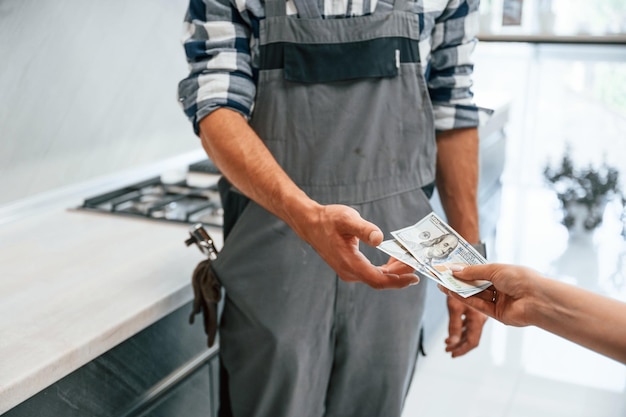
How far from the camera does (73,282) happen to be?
4.94 feet

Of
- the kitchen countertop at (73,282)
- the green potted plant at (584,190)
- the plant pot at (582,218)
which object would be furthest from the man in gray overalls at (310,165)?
the plant pot at (582,218)

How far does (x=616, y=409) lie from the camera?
2701 millimetres

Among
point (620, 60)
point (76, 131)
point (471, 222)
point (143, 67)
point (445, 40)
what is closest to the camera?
point (445, 40)

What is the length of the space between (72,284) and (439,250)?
78cm

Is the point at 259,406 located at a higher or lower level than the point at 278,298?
lower

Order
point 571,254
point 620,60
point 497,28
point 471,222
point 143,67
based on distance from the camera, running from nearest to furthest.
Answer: point 471,222 < point 143,67 < point 571,254 < point 620,60 < point 497,28

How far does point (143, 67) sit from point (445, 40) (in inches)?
48.9

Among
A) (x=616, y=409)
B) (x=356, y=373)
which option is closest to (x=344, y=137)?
(x=356, y=373)

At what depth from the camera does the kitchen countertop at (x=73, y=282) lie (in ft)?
3.93

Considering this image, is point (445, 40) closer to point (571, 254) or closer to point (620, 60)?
point (571, 254)

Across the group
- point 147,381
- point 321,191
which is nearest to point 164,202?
point 147,381

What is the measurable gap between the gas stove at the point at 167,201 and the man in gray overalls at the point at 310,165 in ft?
1.61

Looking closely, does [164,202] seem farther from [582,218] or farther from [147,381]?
[582,218]

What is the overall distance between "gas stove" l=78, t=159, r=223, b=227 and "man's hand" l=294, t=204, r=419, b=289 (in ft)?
2.39
